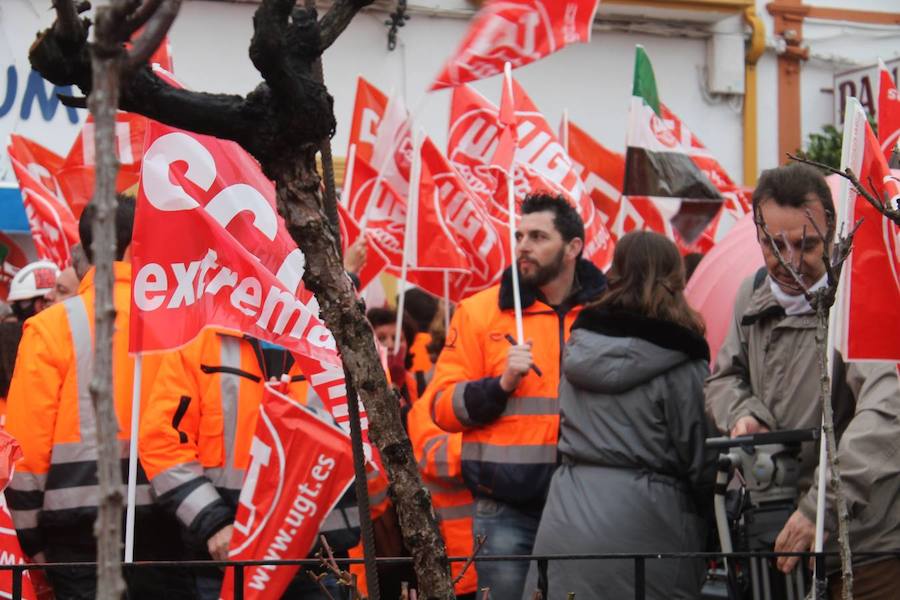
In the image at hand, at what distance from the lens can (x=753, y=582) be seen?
3.68m

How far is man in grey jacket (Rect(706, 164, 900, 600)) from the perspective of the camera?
3555mm

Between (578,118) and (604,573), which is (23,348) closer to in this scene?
(604,573)

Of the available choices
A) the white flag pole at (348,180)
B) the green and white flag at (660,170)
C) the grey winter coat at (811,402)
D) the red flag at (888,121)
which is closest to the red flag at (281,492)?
the grey winter coat at (811,402)

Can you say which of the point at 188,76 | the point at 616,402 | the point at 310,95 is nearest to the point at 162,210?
the point at 616,402


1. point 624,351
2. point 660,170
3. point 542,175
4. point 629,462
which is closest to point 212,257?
point 624,351

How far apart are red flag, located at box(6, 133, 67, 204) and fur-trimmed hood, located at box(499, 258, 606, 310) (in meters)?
3.70

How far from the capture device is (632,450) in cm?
424

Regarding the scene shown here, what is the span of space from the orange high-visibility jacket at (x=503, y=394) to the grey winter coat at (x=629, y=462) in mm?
475

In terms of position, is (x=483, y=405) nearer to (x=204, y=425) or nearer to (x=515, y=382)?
(x=515, y=382)

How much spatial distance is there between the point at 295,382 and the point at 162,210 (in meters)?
0.96

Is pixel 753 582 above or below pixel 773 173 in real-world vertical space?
below

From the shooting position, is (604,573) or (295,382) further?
(295,382)

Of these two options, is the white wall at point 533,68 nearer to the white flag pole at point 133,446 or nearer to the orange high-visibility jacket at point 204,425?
the orange high-visibility jacket at point 204,425

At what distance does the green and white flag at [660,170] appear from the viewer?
7.26 m
